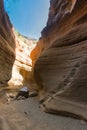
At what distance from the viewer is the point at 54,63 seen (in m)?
6.96

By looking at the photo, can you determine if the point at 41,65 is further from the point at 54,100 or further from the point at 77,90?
the point at 77,90

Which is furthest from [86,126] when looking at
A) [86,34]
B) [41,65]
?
[41,65]

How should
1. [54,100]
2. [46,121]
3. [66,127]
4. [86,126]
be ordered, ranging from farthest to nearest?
1. [54,100]
2. [46,121]
3. [66,127]
4. [86,126]

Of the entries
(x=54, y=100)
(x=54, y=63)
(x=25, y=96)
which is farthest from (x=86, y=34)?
(x=25, y=96)

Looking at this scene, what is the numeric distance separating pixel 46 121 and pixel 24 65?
1754cm

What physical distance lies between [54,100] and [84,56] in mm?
1816

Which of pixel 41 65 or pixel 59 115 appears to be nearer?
pixel 59 115

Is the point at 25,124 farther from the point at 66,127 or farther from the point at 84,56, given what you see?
the point at 84,56

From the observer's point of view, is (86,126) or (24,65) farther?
(24,65)

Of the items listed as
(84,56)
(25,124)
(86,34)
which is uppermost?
(86,34)

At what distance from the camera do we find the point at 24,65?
851 inches

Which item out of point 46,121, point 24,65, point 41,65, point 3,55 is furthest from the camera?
point 24,65

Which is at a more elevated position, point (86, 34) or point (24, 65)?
point (24, 65)

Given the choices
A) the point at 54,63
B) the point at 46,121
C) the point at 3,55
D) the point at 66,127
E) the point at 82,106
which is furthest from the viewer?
the point at 3,55
